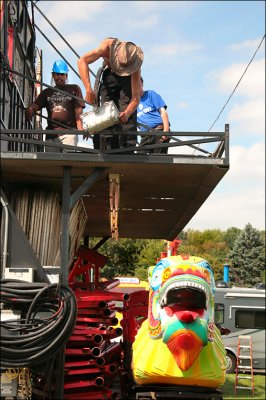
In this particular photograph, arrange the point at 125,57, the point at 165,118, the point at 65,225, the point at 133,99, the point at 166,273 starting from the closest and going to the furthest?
the point at 166,273, the point at 65,225, the point at 125,57, the point at 133,99, the point at 165,118

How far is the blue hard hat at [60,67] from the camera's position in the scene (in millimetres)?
10047

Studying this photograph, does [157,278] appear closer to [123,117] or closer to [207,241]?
[123,117]

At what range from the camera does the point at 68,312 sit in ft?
24.9

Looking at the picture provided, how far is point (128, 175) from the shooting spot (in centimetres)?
877

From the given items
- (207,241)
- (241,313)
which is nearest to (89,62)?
(241,313)

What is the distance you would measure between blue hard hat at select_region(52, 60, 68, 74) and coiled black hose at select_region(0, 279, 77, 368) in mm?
3587

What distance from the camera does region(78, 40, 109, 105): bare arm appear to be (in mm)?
8195

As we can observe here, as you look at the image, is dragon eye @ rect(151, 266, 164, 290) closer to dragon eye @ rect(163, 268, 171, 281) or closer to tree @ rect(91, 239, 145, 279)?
dragon eye @ rect(163, 268, 171, 281)

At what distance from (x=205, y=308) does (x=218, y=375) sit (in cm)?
78

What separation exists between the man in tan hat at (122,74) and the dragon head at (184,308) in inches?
65.5

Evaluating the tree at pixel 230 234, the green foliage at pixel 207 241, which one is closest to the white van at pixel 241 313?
the green foliage at pixel 207 241

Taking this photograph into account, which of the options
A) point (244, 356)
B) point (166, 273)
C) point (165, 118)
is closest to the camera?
point (166, 273)

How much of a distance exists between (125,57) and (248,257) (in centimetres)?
6175

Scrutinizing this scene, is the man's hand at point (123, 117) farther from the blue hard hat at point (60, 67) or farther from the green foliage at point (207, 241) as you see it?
the green foliage at point (207, 241)
